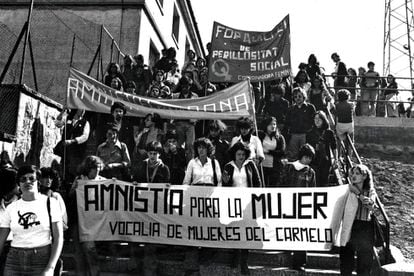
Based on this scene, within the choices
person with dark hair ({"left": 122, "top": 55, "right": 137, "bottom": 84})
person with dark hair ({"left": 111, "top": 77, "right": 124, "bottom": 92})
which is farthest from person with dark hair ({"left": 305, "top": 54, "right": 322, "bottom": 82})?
person with dark hair ({"left": 111, "top": 77, "right": 124, "bottom": 92})

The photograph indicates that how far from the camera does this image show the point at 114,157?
24.2 feet

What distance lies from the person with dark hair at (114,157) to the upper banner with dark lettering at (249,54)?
239 centimetres

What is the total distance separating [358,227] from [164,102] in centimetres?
416

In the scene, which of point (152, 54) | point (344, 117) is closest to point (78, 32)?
point (152, 54)

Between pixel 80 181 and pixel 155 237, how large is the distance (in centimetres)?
127

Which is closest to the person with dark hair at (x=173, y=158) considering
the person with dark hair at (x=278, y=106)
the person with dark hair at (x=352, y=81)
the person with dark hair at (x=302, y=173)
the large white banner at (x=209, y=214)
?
the large white banner at (x=209, y=214)

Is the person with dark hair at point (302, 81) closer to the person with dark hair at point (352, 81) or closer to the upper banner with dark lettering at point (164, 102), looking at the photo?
the upper banner with dark lettering at point (164, 102)

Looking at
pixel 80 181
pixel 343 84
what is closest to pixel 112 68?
pixel 80 181

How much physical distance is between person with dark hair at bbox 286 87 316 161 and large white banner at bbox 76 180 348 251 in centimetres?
237

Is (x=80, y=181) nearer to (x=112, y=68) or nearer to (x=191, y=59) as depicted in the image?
(x=112, y=68)

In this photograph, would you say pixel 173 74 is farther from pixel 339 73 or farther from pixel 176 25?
pixel 176 25

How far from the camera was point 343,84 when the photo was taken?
1574 cm

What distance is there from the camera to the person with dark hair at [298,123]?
882 centimetres

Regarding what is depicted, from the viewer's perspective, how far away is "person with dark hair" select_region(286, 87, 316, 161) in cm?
882
